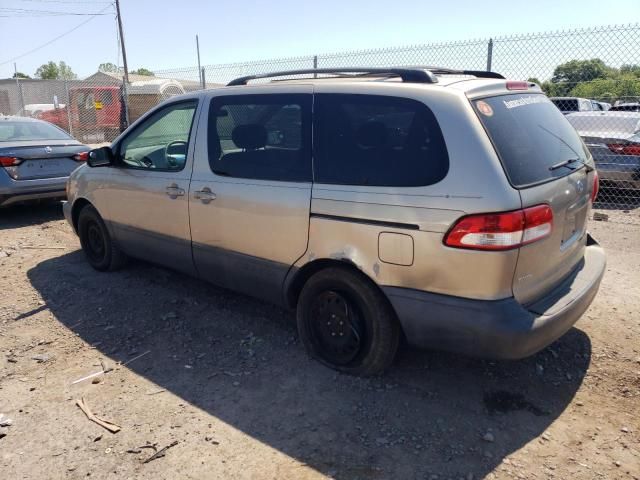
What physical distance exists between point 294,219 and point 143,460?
159 cm

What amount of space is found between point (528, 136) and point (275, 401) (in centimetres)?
214

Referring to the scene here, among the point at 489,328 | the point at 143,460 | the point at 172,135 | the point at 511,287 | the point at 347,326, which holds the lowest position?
the point at 143,460

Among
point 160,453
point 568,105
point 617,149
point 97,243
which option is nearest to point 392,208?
point 160,453

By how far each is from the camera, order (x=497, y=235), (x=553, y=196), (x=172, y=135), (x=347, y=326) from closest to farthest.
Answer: (x=497, y=235) → (x=553, y=196) → (x=347, y=326) → (x=172, y=135)

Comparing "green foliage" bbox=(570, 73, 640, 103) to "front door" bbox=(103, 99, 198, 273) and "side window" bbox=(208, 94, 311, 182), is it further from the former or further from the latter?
"front door" bbox=(103, 99, 198, 273)

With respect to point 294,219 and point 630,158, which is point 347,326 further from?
point 630,158

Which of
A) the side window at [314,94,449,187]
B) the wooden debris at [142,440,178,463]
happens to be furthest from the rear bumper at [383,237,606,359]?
the wooden debris at [142,440,178,463]

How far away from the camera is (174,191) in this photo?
405cm

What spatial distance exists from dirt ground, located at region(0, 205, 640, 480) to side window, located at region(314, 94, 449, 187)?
131 cm


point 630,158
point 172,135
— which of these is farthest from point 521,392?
point 630,158

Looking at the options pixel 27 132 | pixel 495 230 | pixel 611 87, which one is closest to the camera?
pixel 495 230

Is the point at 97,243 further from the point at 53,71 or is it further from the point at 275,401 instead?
the point at 53,71

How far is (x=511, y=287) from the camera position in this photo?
2.65 m

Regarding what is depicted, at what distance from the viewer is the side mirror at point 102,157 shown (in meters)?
4.58
